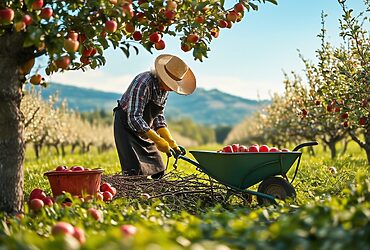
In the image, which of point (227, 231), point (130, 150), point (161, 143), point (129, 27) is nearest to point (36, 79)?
point (129, 27)

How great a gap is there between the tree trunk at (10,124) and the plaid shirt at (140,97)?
6.81ft

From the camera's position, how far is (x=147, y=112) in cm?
727

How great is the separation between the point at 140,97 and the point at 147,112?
465 millimetres

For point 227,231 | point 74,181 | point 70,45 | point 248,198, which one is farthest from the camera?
point 248,198

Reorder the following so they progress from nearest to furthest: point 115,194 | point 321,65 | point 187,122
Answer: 1. point 115,194
2. point 321,65
3. point 187,122

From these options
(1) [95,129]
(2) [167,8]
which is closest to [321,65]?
(2) [167,8]

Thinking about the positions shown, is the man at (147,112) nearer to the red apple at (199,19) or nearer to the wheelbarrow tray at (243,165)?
the wheelbarrow tray at (243,165)

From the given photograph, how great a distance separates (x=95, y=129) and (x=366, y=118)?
29.0 m

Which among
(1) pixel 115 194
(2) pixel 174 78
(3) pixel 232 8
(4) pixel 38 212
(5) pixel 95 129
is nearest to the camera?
(4) pixel 38 212

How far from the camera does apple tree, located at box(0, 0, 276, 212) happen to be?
438cm

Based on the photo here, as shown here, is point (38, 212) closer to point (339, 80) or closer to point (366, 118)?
point (339, 80)

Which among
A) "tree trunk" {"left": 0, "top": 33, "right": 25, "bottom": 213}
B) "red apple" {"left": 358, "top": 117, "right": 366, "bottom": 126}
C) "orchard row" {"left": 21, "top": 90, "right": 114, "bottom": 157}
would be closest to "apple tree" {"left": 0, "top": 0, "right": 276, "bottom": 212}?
"tree trunk" {"left": 0, "top": 33, "right": 25, "bottom": 213}

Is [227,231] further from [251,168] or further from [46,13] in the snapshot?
[251,168]

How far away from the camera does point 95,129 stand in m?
35.7
